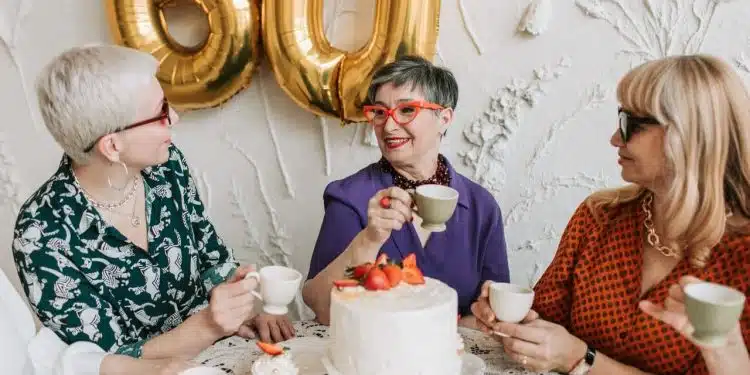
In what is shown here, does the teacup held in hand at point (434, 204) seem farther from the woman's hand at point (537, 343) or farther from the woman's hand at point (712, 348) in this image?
the woman's hand at point (712, 348)

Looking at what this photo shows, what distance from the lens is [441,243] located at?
1990mm

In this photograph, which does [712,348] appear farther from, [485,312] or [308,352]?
[308,352]

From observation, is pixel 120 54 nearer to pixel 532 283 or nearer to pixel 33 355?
pixel 33 355

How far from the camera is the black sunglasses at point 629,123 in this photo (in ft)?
4.81

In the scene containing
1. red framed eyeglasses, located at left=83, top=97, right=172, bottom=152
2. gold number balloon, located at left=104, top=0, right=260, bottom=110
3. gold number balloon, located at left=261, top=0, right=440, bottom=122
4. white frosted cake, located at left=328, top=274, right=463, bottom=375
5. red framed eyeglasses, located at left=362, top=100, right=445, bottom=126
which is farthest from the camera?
gold number balloon, located at left=104, top=0, right=260, bottom=110

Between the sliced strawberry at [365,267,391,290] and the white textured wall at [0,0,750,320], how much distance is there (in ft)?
3.97

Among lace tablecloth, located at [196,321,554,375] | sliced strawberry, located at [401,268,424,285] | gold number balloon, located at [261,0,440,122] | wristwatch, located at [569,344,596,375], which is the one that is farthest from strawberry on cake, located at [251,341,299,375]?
gold number balloon, located at [261,0,440,122]

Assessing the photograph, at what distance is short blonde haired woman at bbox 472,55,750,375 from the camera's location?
1408mm

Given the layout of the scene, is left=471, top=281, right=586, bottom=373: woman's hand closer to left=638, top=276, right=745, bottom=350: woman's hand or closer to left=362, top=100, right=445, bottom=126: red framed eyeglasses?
left=638, top=276, right=745, bottom=350: woman's hand

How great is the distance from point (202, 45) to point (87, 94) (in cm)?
83

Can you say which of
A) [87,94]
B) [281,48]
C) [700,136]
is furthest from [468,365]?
[281,48]

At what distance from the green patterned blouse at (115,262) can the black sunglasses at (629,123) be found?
45.8 inches

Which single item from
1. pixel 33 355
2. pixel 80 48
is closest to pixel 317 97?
pixel 80 48

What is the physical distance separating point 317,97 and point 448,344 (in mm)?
1259
